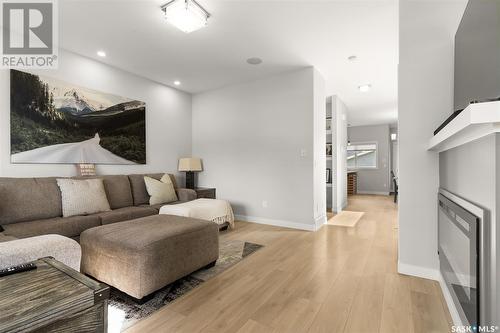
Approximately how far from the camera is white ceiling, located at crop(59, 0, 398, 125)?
2332 millimetres

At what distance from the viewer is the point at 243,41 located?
2934 mm

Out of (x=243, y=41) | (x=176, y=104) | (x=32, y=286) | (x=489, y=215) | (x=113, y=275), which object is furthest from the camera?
(x=176, y=104)

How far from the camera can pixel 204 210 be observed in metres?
3.22

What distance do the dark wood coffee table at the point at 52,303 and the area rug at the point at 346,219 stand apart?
3891mm

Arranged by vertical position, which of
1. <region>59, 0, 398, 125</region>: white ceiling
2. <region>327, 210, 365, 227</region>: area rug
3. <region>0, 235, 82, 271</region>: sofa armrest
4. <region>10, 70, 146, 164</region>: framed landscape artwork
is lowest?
<region>327, 210, 365, 227</region>: area rug

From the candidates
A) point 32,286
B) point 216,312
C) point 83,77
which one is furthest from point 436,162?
point 83,77

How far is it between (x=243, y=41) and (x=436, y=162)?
246 centimetres

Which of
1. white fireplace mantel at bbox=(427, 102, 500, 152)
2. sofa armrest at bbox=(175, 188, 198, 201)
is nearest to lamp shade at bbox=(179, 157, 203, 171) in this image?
sofa armrest at bbox=(175, 188, 198, 201)

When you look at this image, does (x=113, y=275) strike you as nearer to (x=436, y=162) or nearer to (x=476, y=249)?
(x=476, y=249)

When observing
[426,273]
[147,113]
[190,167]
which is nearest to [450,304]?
[426,273]

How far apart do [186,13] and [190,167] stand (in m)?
2.81

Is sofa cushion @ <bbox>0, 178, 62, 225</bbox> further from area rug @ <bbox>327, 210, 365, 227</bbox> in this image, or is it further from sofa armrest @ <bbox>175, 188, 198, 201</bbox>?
area rug @ <bbox>327, 210, 365, 227</bbox>

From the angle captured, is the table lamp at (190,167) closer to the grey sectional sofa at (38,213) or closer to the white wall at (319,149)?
the grey sectional sofa at (38,213)

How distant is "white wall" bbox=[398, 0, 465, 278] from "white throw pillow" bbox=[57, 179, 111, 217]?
335cm
